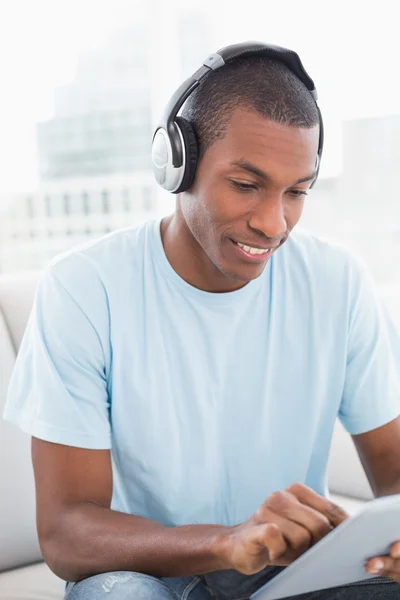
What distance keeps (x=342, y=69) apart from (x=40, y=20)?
3.99 feet

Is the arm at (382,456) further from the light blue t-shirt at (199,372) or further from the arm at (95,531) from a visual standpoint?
the arm at (95,531)

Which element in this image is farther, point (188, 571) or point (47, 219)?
point (47, 219)

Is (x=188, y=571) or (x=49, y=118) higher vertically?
(x=49, y=118)

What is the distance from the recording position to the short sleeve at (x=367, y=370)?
125 centimetres

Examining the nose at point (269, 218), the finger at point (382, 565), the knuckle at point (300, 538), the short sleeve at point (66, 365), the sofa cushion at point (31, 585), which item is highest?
Answer: the nose at point (269, 218)

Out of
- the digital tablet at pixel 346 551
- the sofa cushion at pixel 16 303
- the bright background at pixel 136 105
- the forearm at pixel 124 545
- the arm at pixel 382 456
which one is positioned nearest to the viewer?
the digital tablet at pixel 346 551

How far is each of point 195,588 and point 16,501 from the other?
0.45m

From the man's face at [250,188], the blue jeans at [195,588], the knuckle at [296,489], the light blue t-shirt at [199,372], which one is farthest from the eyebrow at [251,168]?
the blue jeans at [195,588]

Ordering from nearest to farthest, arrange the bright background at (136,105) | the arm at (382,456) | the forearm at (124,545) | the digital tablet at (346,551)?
the digital tablet at (346,551)
the forearm at (124,545)
the arm at (382,456)
the bright background at (136,105)

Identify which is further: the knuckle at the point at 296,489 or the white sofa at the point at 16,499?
the white sofa at the point at 16,499

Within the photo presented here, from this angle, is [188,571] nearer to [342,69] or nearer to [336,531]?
[336,531]

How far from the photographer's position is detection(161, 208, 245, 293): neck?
1227 millimetres

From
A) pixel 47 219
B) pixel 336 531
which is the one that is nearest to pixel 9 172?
pixel 47 219

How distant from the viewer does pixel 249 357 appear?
1.22 meters
